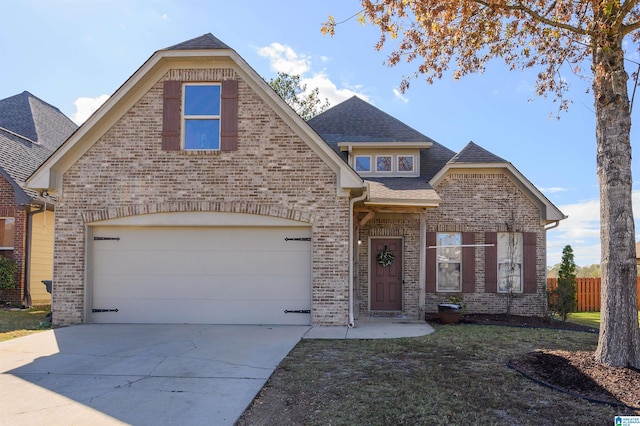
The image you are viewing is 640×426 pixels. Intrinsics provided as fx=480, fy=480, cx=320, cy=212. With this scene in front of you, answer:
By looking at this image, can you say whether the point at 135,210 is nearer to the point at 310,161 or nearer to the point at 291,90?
the point at 310,161

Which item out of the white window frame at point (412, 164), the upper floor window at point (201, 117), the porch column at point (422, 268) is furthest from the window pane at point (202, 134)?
the white window frame at point (412, 164)

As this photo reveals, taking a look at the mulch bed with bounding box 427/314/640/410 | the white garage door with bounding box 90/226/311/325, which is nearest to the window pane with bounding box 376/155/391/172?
the white garage door with bounding box 90/226/311/325

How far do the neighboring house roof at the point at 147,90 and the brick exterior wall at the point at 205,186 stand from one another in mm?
150

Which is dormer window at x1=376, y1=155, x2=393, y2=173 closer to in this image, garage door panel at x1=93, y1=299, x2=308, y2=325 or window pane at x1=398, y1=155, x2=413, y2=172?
window pane at x1=398, y1=155, x2=413, y2=172

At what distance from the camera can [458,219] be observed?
44.4 feet

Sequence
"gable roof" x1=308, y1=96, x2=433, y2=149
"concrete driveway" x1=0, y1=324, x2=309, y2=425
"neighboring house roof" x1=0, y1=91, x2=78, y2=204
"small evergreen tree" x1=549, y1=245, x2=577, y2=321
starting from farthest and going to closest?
"gable roof" x1=308, y1=96, x2=433, y2=149 < "neighboring house roof" x1=0, y1=91, x2=78, y2=204 < "small evergreen tree" x1=549, y1=245, x2=577, y2=321 < "concrete driveway" x1=0, y1=324, x2=309, y2=425

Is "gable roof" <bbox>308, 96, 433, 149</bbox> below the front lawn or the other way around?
the other way around

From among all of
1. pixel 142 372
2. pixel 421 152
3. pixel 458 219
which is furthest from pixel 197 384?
pixel 421 152

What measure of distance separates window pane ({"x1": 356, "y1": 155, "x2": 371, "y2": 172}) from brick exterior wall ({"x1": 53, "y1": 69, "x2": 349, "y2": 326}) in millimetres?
4518

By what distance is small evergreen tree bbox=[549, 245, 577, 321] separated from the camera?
40.5ft

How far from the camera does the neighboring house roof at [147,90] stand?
32.2 feet

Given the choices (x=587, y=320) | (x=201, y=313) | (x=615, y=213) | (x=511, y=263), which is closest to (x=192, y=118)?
(x=201, y=313)

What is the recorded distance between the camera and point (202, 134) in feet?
33.9

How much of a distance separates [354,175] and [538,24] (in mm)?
4129
